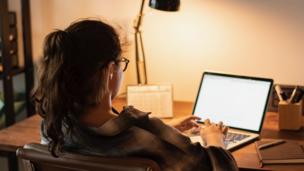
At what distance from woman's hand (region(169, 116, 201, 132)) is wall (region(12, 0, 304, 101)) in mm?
414

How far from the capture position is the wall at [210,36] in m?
1.93

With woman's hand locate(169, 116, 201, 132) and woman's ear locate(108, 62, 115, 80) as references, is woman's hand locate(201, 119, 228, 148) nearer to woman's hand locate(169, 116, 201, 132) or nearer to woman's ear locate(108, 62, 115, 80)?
woman's hand locate(169, 116, 201, 132)

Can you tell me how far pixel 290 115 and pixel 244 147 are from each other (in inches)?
9.7

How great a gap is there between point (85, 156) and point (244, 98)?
0.84 metres

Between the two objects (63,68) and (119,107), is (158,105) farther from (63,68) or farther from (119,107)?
(63,68)

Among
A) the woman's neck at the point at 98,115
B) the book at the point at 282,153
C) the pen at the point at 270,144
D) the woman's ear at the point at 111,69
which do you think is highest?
the woman's ear at the point at 111,69

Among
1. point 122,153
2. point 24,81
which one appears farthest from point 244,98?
point 24,81

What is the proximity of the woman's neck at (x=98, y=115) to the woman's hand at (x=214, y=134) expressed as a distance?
0.39 m

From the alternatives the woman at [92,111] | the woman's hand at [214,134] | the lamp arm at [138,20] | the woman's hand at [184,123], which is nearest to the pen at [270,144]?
the woman's hand at [214,134]

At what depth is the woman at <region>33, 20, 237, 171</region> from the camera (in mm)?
1099

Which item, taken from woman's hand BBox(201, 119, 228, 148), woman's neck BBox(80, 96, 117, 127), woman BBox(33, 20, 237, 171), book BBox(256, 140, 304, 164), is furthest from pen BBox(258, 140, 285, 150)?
woman's neck BBox(80, 96, 117, 127)

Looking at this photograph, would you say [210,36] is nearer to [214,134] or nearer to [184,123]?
[184,123]

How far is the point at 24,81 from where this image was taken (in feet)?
7.68

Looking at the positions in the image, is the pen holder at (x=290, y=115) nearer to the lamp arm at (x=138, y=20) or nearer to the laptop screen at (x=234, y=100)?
the laptop screen at (x=234, y=100)
